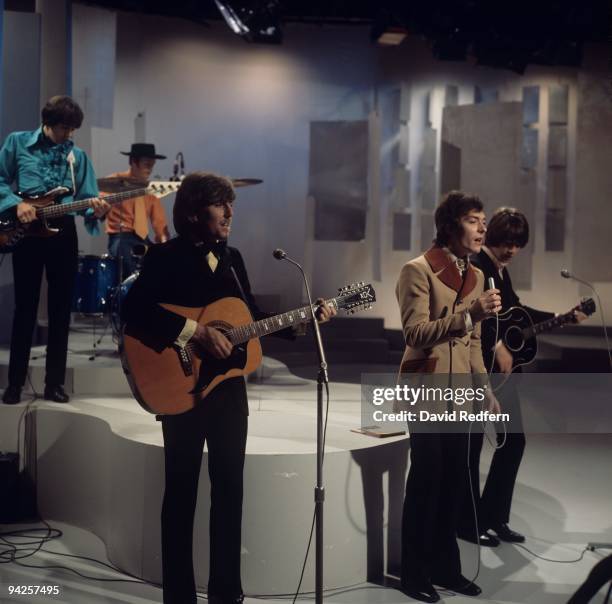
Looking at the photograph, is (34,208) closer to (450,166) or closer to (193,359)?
(193,359)

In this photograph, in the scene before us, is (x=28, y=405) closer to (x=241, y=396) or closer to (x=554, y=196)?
(x=241, y=396)

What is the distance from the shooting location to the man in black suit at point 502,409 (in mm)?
3846

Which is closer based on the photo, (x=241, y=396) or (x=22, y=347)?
(x=241, y=396)

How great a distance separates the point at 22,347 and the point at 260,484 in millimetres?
1838

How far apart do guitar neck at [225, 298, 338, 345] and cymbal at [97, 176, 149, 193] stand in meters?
3.33

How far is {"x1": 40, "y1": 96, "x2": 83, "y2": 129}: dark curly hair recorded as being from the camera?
14.2ft

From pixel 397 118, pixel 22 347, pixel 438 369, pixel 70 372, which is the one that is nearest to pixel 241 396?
pixel 438 369

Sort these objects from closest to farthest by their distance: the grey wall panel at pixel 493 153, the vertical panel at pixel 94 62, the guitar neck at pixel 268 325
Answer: the guitar neck at pixel 268 325, the vertical panel at pixel 94 62, the grey wall panel at pixel 493 153

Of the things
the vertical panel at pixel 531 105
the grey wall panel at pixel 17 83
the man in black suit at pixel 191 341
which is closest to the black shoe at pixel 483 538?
the man in black suit at pixel 191 341

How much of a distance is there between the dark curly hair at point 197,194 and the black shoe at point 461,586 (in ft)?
5.78

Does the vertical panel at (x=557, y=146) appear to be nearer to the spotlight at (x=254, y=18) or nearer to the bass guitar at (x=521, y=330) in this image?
the spotlight at (x=254, y=18)

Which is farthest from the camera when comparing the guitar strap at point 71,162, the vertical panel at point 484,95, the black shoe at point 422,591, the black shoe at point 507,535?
the vertical panel at point 484,95

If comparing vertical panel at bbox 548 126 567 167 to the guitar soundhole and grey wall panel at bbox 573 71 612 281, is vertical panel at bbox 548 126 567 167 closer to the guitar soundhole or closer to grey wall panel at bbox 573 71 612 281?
grey wall panel at bbox 573 71 612 281

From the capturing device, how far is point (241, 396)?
2.93 metres
